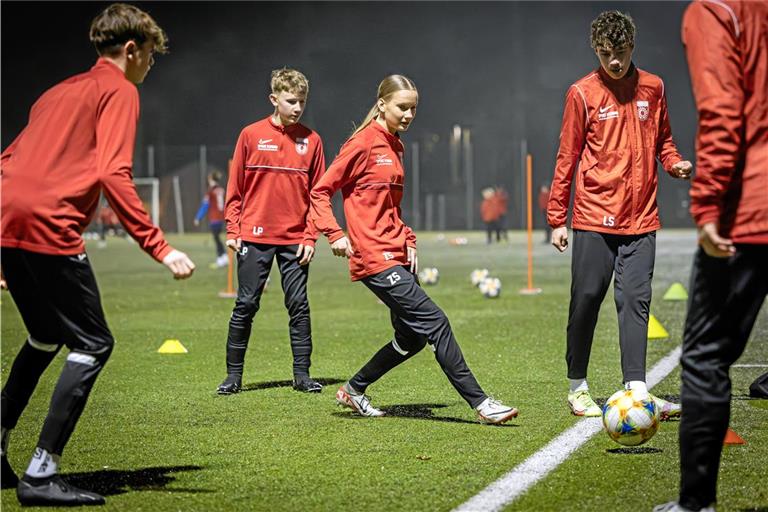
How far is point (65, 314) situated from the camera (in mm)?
4238

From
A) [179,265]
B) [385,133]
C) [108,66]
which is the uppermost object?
[108,66]

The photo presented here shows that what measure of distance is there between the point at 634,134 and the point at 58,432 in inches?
131

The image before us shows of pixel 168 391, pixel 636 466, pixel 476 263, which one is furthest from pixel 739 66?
pixel 476 263

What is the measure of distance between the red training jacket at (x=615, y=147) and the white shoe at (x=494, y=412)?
1061mm

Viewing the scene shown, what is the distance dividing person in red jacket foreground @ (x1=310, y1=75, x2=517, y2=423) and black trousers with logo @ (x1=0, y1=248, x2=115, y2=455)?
6.25 ft

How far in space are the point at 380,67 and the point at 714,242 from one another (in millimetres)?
42879

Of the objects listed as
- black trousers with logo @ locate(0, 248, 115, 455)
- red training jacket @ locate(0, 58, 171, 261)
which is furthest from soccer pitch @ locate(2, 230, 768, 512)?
red training jacket @ locate(0, 58, 171, 261)

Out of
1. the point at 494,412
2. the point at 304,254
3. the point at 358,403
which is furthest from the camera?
the point at 304,254

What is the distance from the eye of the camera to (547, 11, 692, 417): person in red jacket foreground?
19.7ft

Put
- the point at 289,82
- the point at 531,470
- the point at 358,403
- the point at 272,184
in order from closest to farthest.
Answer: the point at 531,470 < the point at 358,403 < the point at 289,82 < the point at 272,184

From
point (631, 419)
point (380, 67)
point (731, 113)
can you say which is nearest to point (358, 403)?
point (631, 419)

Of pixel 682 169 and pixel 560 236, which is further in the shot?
pixel 560 236

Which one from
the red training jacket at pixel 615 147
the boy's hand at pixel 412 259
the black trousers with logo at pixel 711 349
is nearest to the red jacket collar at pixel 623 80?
the red training jacket at pixel 615 147

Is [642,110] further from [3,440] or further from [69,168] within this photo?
[3,440]
